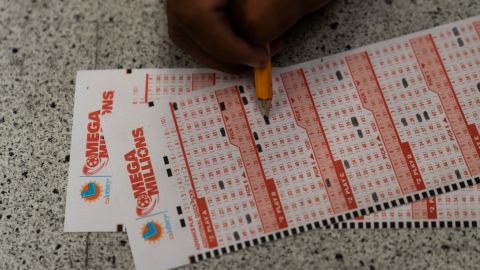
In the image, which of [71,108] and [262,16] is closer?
[262,16]

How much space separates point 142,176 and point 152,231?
7cm

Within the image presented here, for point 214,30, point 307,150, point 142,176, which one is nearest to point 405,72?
point 307,150

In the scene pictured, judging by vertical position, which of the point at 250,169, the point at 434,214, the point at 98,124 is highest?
the point at 98,124

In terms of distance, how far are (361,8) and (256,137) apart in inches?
10.0

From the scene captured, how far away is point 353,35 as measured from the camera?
674mm

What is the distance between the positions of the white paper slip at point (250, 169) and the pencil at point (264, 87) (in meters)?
0.02

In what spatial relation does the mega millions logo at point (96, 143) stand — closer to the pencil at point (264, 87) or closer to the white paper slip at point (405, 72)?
the white paper slip at point (405, 72)

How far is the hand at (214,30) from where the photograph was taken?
1.78ft

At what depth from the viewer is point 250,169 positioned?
0.61 m

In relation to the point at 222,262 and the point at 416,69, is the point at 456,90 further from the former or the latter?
the point at 222,262

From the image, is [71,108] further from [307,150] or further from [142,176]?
[307,150]

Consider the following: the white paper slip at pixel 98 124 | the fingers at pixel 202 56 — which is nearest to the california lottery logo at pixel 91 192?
the white paper slip at pixel 98 124

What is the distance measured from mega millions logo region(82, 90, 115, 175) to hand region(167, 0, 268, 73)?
15cm

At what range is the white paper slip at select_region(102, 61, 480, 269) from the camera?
59cm
